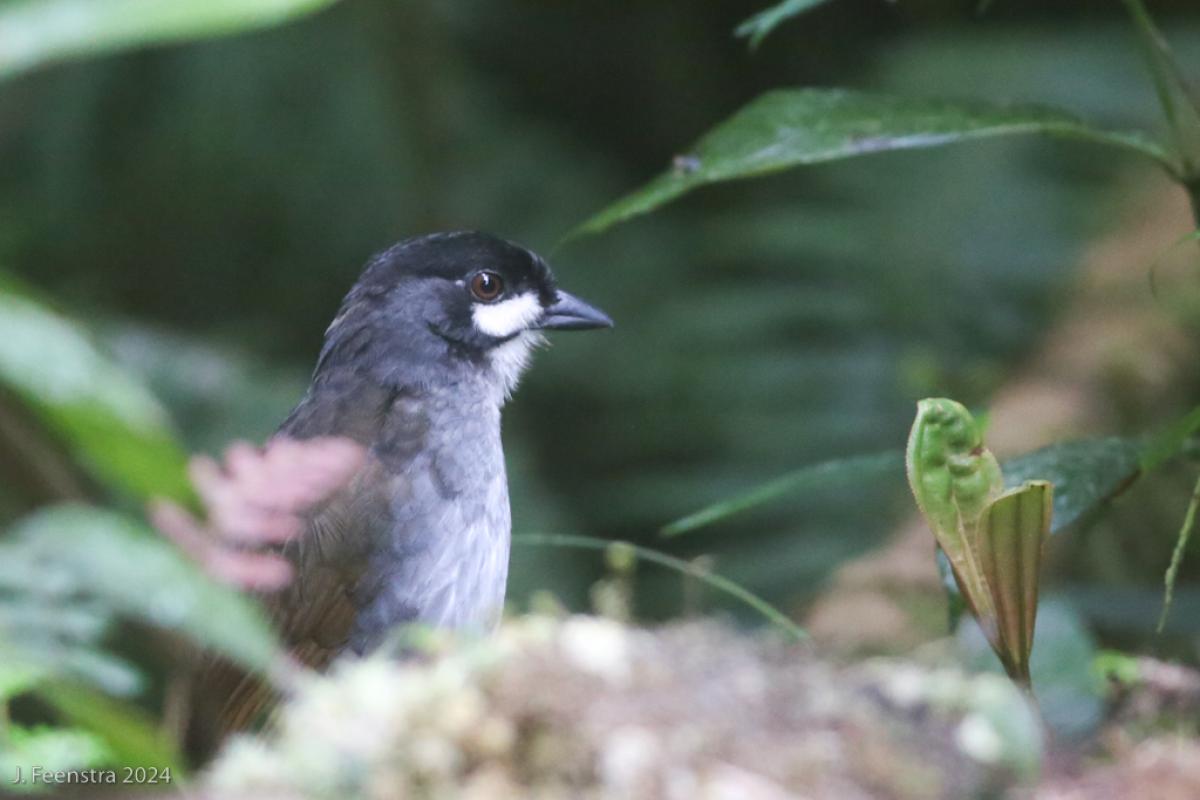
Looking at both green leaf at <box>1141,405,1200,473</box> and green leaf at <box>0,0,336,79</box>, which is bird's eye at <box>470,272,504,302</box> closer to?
green leaf at <box>1141,405,1200,473</box>

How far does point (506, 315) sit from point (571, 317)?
219 millimetres

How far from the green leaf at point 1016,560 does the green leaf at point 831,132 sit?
0.78 m

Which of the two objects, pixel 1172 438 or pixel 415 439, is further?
pixel 415 439

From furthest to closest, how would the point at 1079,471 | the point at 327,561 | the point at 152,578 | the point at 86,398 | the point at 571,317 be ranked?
the point at 571,317
the point at 327,561
the point at 1079,471
the point at 152,578
the point at 86,398

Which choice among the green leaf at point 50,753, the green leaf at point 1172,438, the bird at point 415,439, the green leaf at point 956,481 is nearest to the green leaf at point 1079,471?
the green leaf at point 1172,438

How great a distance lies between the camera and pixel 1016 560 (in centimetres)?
215

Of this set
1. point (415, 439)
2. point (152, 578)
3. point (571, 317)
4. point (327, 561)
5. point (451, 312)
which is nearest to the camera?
point (152, 578)

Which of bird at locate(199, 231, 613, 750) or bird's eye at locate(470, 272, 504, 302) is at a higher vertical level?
bird's eye at locate(470, 272, 504, 302)

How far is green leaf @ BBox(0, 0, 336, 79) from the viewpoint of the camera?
1265 mm

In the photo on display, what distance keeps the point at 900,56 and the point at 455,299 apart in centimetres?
396

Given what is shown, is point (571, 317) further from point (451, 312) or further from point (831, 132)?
point (831, 132)

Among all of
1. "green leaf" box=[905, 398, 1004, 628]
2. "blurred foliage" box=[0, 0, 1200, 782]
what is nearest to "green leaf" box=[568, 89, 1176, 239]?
"green leaf" box=[905, 398, 1004, 628]

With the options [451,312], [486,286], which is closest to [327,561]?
[451,312]

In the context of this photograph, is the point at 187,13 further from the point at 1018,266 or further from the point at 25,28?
the point at 1018,266
